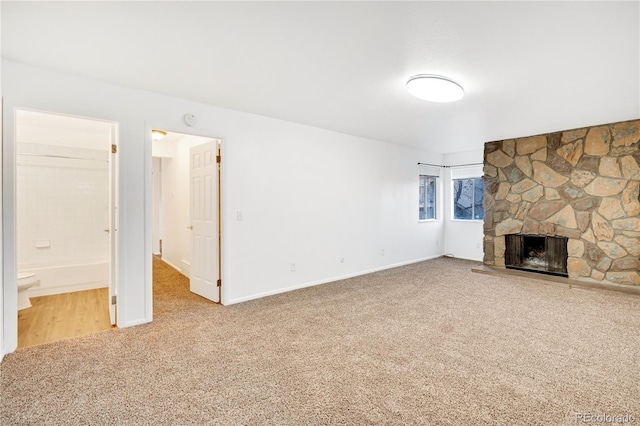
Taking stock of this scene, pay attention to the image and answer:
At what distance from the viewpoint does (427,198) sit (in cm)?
689

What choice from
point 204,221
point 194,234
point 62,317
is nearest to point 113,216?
point 204,221

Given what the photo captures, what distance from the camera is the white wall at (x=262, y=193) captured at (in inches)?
107

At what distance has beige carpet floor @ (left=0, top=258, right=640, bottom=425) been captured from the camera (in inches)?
71.2

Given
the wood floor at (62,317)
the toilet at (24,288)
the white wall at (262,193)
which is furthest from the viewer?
the toilet at (24,288)

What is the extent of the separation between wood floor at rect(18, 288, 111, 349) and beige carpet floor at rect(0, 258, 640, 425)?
0.99ft

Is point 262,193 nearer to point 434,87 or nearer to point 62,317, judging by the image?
point 434,87

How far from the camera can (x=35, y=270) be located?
424 cm

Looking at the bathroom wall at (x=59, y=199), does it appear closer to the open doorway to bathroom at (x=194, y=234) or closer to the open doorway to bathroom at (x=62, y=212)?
the open doorway to bathroom at (x=62, y=212)

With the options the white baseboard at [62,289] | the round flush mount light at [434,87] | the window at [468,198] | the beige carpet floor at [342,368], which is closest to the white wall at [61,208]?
the white baseboard at [62,289]

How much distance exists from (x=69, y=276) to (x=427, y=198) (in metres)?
6.67

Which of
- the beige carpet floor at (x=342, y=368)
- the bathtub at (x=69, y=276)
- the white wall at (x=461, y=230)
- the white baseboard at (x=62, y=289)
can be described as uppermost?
the white wall at (x=461, y=230)

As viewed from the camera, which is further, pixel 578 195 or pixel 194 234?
pixel 578 195

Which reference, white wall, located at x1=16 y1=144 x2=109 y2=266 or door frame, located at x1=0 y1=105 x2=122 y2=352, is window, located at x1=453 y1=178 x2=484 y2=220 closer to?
white wall, located at x1=16 y1=144 x2=109 y2=266

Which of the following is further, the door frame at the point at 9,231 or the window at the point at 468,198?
the window at the point at 468,198
